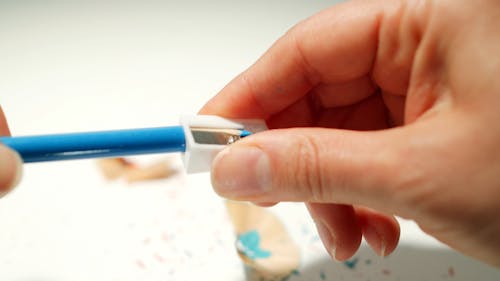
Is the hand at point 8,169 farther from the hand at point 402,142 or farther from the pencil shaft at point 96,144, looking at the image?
the hand at point 402,142

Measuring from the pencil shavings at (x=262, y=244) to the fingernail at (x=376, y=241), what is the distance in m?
A: 0.09

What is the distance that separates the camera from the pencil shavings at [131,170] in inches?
24.2

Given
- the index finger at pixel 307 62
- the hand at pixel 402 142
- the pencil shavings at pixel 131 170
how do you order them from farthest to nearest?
the pencil shavings at pixel 131 170 → the index finger at pixel 307 62 → the hand at pixel 402 142

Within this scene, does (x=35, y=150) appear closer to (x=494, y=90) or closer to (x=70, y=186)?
(x=70, y=186)

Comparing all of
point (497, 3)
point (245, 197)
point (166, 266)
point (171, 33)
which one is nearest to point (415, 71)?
point (497, 3)

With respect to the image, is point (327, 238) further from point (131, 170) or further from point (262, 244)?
point (131, 170)

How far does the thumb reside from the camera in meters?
0.37

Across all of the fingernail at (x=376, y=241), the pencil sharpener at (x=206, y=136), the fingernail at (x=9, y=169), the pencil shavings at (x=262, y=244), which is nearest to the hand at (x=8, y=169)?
the fingernail at (x=9, y=169)

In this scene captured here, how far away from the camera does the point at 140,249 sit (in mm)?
542

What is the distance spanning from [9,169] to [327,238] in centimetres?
35

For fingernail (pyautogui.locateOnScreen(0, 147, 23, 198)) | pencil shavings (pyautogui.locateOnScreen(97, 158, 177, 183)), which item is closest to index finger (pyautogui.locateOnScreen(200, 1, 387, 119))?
pencil shavings (pyautogui.locateOnScreen(97, 158, 177, 183))

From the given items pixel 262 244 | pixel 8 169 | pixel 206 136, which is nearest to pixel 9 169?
pixel 8 169

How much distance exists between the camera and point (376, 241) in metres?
0.54

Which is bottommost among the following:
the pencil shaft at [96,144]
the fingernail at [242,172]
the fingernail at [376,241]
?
the fingernail at [376,241]
